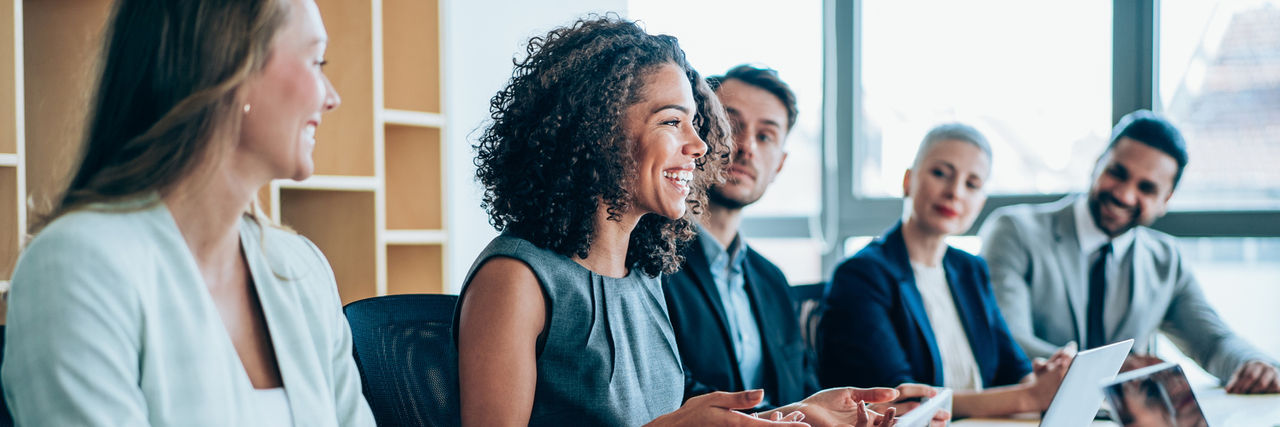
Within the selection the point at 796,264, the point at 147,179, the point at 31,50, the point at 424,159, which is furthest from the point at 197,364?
the point at 796,264

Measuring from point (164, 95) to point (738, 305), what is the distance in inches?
55.9

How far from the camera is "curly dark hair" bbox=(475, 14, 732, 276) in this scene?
1.46 meters

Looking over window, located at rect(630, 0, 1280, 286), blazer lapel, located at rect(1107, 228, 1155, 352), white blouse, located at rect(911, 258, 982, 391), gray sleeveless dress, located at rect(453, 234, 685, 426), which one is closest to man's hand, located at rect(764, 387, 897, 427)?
gray sleeveless dress, located at rect(453, 234, 685, 426)

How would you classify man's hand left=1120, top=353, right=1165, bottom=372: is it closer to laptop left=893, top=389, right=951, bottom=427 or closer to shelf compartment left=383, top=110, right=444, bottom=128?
laptop left=893, top=389, right=951, bottom=427

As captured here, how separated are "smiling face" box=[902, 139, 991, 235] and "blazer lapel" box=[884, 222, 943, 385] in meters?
0.09

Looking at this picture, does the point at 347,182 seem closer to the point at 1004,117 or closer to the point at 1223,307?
the point at 1004,117

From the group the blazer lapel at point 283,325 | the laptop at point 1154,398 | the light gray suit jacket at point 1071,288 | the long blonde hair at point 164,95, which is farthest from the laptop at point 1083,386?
the light gray suit jacket at point 1071,288

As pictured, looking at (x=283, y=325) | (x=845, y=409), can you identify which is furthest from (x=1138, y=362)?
(x=283, y=325)

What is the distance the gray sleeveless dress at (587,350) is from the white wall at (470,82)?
5.51ft

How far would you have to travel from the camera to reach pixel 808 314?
7.93 ft

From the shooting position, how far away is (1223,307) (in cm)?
376

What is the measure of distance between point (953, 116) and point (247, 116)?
3734mm

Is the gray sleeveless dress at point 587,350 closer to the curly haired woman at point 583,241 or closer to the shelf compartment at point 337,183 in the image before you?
the curly haired woman at point 583,241

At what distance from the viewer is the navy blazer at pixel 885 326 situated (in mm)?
2223
